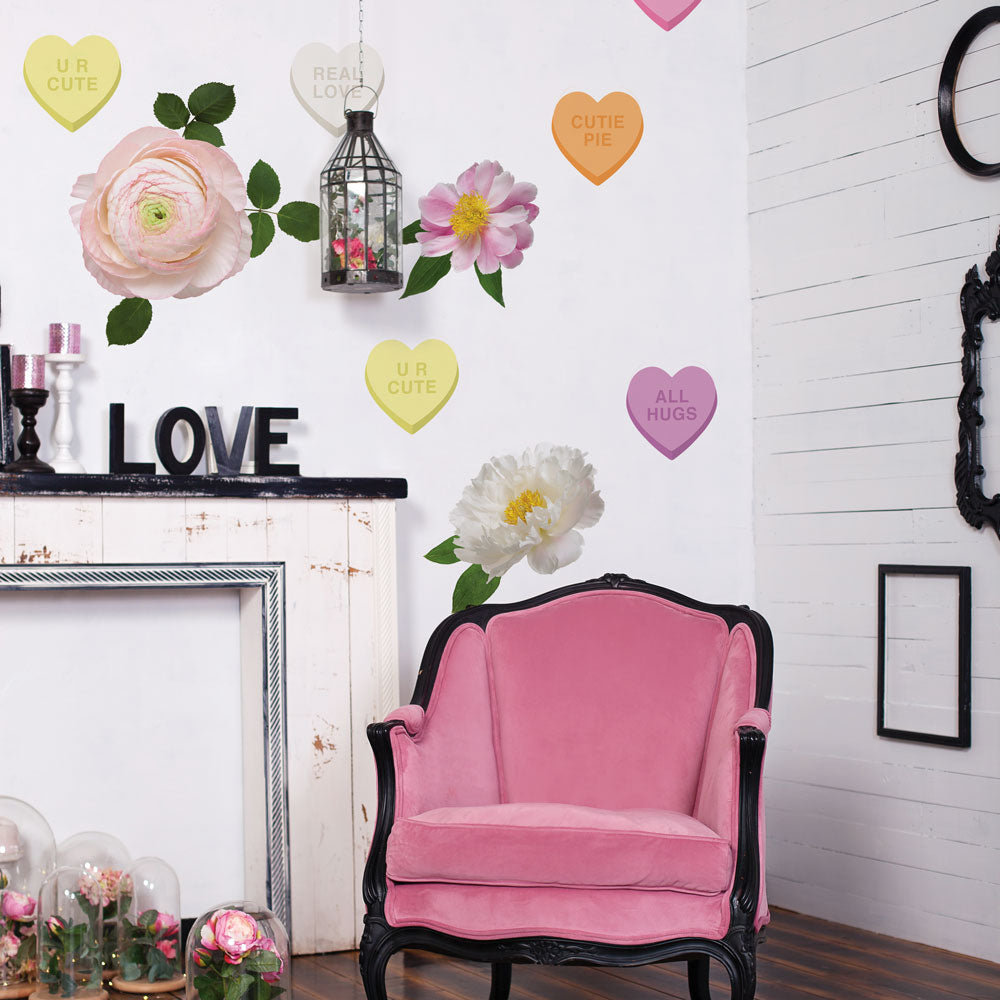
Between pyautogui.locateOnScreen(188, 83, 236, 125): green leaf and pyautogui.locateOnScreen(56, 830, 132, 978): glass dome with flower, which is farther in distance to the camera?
pyautogui.locateOnScreen(188, 83, 236, 125): green leaf

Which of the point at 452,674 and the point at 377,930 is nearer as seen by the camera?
the point at 377,930

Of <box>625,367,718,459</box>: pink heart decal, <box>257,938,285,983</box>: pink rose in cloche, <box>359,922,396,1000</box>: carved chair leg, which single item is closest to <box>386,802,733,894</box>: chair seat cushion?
<box>359,922,396,1000</box>: carved chair leg

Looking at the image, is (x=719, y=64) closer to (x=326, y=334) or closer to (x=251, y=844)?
(x=326, y=334)

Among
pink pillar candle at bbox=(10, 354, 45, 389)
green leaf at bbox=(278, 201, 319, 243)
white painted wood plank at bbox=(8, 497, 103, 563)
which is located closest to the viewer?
white painted wood plank at bbox=(8, 497, 103, 563)

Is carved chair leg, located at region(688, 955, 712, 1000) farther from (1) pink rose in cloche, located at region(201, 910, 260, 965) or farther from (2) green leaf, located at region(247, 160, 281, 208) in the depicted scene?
(2) green leaf, located at region(247, 160, 281, 208)

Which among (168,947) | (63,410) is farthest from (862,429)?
(168,947)

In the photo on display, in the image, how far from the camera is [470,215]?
10.1 ft

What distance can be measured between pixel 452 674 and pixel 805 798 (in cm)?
136

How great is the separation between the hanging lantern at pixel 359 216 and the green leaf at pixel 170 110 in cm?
37

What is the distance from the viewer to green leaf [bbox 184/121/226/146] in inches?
123

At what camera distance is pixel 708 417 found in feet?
11.9

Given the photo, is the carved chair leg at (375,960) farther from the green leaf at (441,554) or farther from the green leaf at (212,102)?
the green leaf at (212,102)

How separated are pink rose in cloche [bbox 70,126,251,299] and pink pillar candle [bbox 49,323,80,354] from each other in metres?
A: 0.16

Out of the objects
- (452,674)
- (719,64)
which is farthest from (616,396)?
(452,674)
